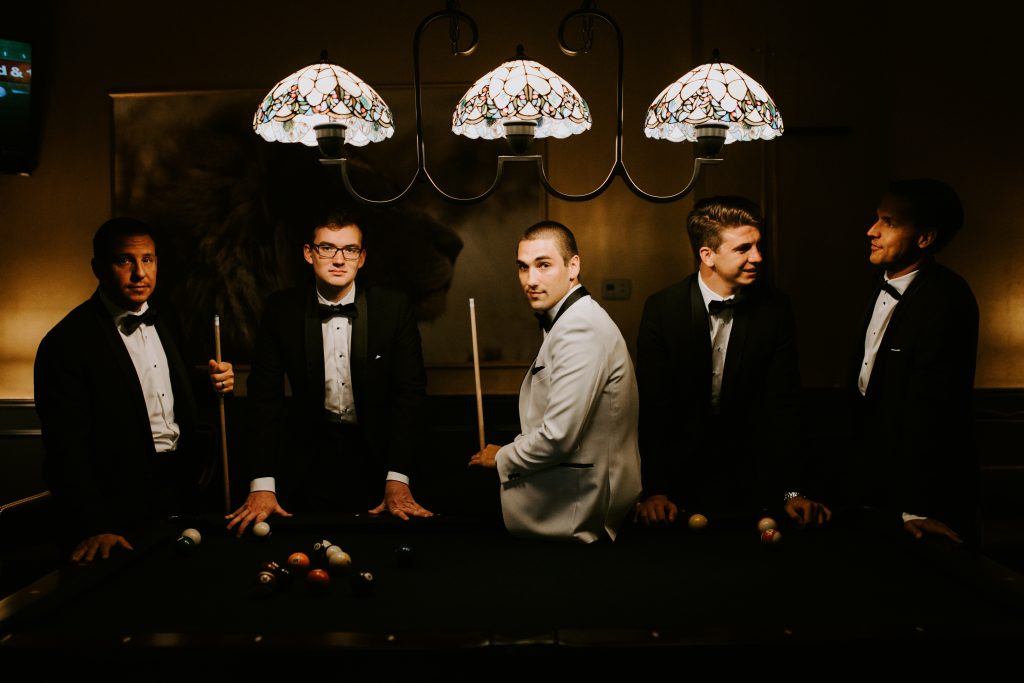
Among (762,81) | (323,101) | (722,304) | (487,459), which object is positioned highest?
(762,81)

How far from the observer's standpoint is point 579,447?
2.45 meters

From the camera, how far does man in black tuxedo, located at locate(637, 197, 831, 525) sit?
2.91m

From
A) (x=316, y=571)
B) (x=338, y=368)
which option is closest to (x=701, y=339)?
(x=338, y=368)

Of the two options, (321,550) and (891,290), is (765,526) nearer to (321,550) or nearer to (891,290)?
(891,290)

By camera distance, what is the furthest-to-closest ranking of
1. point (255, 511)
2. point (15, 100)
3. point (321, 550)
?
point (15, 100)
point (255, 511)
point (321, 550)

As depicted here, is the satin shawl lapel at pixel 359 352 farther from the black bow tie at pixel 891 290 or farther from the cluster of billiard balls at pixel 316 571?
the black bow tie at pixel 891 290

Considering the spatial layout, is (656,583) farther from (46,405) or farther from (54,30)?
(54,30)

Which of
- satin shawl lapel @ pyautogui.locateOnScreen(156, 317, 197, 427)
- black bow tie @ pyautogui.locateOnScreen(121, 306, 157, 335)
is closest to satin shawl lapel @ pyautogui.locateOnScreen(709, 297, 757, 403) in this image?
satin shawl lapel @ pyautogui.locateOnScreen(156, 317, 197, 427)

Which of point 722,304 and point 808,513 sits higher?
point 722,304

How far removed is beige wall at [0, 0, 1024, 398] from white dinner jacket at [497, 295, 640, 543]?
6.24ft

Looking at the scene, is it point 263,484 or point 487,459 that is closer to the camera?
point 487,459

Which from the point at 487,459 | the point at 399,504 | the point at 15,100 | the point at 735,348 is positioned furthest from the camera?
the point at 15,100

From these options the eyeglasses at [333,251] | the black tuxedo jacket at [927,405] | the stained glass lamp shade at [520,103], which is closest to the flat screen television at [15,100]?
the eyeglasses at [333,251]

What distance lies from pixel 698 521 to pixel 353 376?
137 centimetres
